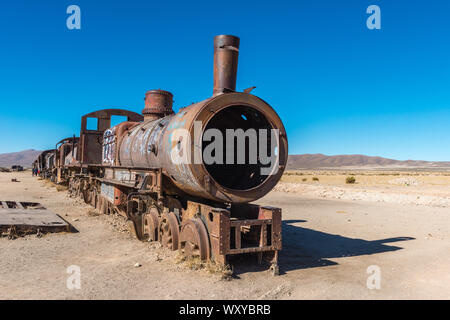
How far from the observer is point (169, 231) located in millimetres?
7031

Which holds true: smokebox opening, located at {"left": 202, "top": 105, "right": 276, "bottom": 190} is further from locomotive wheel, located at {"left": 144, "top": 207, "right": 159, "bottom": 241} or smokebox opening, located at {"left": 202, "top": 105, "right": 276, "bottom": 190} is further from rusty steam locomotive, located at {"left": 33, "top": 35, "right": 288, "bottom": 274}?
locomotive wheel, located at {"left": 144, "top": 207, "right": 159, "bottom": 241}

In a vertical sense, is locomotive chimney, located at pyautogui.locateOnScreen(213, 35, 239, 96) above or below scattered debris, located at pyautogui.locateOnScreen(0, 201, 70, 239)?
above

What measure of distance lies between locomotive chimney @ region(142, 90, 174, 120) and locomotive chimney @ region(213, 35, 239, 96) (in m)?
3.77

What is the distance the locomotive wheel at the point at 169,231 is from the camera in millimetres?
6822

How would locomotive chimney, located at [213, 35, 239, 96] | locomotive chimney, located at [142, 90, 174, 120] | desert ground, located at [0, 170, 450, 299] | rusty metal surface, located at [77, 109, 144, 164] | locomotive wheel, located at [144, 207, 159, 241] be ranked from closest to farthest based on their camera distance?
desert ground, located at [0, 170, 450, 299], locomotive chimney, located at [213, 35, 239, 96], locomotive wheel, located at [144, 207, 159, 241], locomotive chimney, located at [142, 90, 174, 120], rusty metal surface, located at [77, 109, 144, 164]

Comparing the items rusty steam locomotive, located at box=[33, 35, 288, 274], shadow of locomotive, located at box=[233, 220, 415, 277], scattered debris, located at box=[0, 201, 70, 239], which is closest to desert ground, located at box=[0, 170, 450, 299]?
shadow of locomotive, located at box=[233, 220, 415, 277]

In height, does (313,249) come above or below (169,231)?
below

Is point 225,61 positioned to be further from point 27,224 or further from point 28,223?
point 28,223

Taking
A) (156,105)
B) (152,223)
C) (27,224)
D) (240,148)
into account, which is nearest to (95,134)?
(156,105)

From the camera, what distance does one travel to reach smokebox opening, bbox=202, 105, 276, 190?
267 inches

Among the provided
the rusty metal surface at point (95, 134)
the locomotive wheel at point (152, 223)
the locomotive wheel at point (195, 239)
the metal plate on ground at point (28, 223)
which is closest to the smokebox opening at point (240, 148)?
the locomotive wheel at point (195, 239)

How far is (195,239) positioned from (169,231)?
124cm

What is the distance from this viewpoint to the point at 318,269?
20.4 feet

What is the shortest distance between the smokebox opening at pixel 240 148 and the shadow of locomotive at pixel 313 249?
5.17 feet
